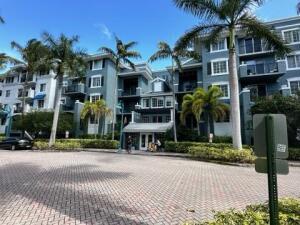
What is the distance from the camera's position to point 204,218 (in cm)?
611

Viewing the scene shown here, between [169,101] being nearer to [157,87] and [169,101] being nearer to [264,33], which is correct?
[157,87]

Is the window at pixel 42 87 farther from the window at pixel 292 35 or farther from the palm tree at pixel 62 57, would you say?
the window at pixel 292 35

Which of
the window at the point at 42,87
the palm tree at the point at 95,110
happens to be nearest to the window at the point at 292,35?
the palm tree at the point at 95,110

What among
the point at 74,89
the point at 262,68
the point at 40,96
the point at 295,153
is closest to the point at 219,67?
the point at 262,68

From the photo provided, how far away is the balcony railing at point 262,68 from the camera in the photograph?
29.6m

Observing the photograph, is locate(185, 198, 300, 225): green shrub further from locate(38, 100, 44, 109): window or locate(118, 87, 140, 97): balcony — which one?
locate(38, 100, 44, 109): window

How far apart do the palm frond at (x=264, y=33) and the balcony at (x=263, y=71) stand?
1324 centimetres

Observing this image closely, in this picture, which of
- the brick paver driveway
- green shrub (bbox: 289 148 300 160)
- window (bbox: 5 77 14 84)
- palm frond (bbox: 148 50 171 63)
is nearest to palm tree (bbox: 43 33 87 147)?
palm frond (bbox: 148 50 171 63)

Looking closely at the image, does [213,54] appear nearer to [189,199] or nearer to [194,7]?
[194,7]

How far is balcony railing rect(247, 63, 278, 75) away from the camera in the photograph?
97.0 ft

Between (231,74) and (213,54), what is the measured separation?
56.9 ft

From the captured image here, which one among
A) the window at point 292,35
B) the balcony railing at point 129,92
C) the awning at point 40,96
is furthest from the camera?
the awning at point 40,96

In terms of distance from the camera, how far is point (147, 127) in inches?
1378

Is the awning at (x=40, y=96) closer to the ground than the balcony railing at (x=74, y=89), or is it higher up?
closer to the ground
